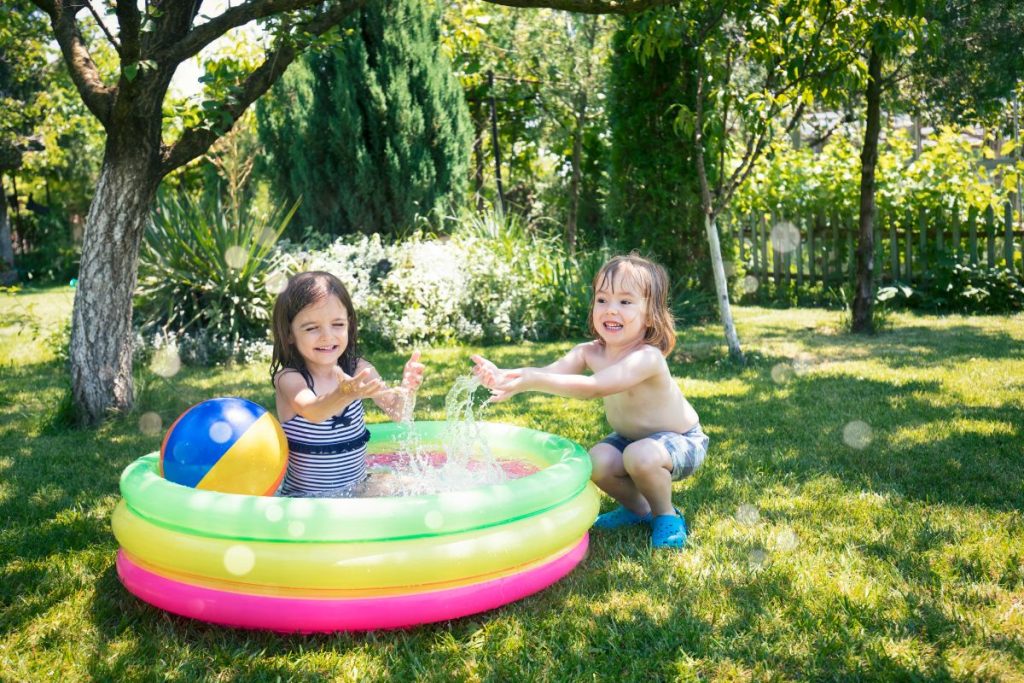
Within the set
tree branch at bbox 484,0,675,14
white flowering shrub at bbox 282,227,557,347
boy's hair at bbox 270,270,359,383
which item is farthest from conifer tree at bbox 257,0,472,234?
boy's hair at bbox 270,270,359,383

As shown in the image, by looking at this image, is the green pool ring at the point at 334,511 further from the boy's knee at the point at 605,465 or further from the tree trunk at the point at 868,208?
the tree trunk at the point at 868,208

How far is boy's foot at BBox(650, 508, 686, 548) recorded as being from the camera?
11.1ft

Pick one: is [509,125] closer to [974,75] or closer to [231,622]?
[974,75]

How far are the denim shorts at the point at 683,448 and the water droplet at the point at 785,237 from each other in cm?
973

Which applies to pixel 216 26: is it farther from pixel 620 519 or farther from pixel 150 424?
pixel 620 519

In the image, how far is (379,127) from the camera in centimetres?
1079

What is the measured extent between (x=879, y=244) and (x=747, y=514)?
9183 millimetres

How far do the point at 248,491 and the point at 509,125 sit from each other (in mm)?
12063

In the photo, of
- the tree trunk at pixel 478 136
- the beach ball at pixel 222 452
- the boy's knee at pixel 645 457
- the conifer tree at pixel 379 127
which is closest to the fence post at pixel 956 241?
the conifer tree at pixel 379 127

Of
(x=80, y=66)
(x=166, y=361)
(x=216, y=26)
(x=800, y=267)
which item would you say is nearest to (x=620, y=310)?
(x=216, y=26)

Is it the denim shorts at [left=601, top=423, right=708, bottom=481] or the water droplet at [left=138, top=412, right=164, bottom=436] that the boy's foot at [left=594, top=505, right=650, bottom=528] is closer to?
the denim shorts at [left=601, top=423, right=708, bottom=481]

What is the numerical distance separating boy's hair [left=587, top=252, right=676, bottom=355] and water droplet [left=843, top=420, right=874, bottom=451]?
1.66m

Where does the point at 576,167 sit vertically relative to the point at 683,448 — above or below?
above

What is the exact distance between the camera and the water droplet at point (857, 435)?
15.5ft
